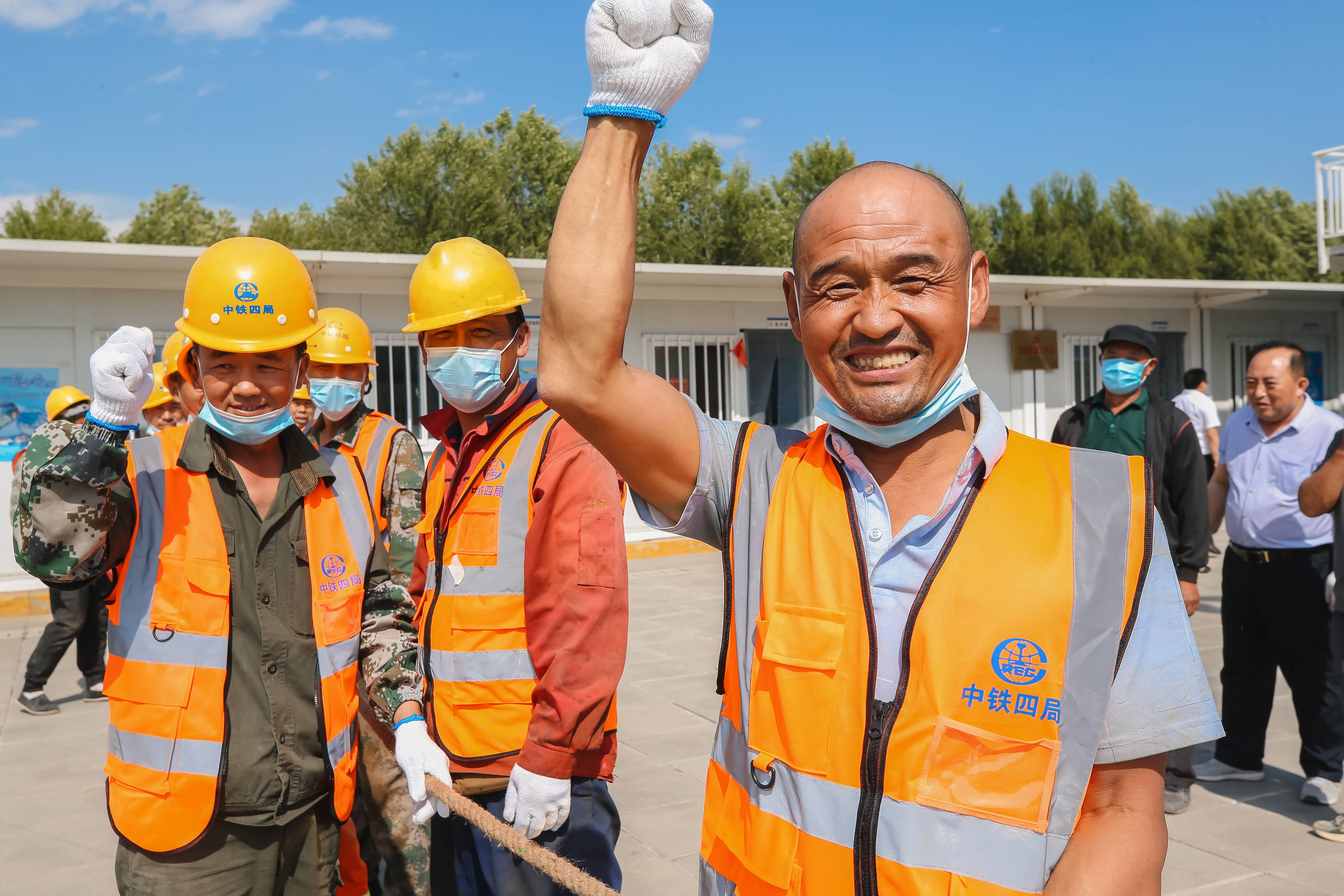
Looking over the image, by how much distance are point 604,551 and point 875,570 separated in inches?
53.6

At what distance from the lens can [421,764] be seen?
2791mm

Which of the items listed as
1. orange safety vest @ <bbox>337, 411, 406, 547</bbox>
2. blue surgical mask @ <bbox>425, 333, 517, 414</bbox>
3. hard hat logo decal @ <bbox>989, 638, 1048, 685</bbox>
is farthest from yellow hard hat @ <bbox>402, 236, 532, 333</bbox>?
hard hat logo decal @ <bbox>989, 638, 1048, 685</bbox>

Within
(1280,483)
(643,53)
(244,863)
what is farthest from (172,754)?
(1280,483)

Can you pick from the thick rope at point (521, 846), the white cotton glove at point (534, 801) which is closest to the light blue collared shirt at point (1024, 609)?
the thick rope at point (521, 846)

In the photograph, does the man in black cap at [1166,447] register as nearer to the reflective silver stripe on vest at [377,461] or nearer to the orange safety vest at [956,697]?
the reflective silver stripe on vest at [377,461]

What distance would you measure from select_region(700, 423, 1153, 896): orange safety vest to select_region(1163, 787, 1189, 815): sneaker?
407 cm

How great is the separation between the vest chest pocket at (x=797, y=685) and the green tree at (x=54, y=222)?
38.7m

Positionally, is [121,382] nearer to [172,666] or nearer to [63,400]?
[172,666]

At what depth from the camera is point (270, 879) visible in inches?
100

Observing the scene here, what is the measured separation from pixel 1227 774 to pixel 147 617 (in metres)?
5.38

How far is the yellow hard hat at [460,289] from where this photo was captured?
354 cm

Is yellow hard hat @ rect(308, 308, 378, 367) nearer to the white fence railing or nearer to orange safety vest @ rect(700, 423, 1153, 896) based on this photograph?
orange safety vest @ rect(700, 423, 1153, 896)

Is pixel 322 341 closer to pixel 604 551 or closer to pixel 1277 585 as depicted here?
pixel 604 551

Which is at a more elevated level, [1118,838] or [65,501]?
[65,501]
